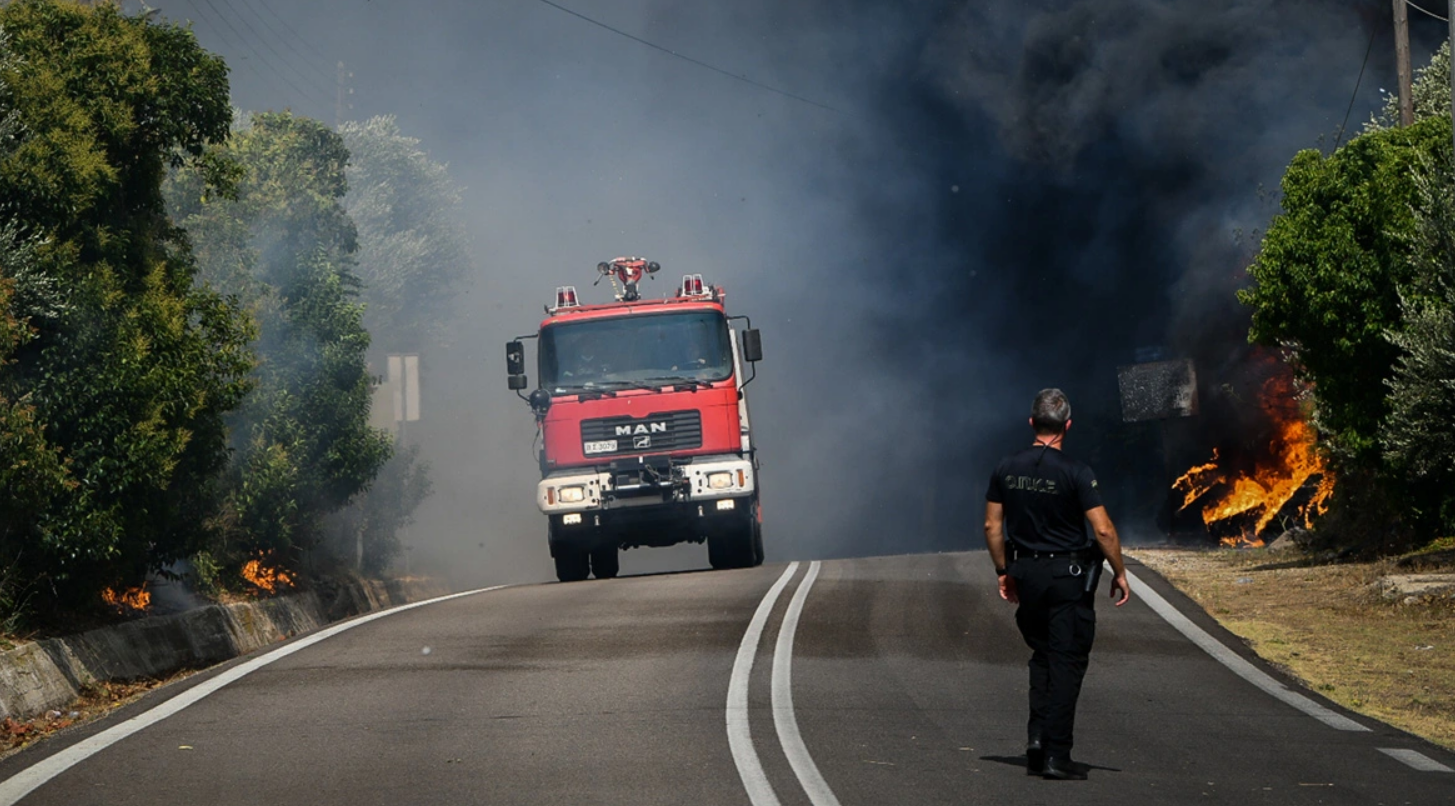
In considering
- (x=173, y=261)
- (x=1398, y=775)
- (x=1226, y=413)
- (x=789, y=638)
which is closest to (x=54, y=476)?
(x=173, y=261)

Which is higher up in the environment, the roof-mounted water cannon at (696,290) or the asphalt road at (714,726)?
the roof-mounted water cannon at (696,290)

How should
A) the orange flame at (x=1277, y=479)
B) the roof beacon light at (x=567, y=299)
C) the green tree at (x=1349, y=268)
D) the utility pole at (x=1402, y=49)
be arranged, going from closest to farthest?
the green tree at (x=1349, y=268)
the roof beacon light at (x=567, y=299)
the utility pole at (x=1402, y=49)
the orange flame at (x=1277, y=479)

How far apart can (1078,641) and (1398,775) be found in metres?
1.73

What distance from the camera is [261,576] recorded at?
26.0 metres

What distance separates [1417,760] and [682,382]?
13.0 m

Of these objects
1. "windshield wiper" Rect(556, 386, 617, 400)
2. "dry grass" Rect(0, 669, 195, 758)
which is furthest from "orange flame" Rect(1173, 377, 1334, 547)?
"dry grass" Rect(0, 669, 195, 758)

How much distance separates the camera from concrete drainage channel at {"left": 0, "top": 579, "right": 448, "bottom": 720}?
1149cm

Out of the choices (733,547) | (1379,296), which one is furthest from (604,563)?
(1379,296)

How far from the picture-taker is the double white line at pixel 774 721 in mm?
7766

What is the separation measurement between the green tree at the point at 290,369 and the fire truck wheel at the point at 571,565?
5.04m

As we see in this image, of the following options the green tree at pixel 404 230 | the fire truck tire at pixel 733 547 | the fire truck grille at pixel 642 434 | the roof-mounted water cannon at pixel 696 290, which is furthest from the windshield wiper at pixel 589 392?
the green tree at pixel 404 230

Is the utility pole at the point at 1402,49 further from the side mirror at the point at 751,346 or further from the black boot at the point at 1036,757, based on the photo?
the black boot at the point at 1036,757

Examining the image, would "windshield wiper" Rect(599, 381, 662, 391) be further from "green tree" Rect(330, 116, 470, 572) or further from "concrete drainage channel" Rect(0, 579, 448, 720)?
"green tree" Rect(330, 116, 470, 572)

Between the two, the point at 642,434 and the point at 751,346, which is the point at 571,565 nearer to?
the point at 642,434
